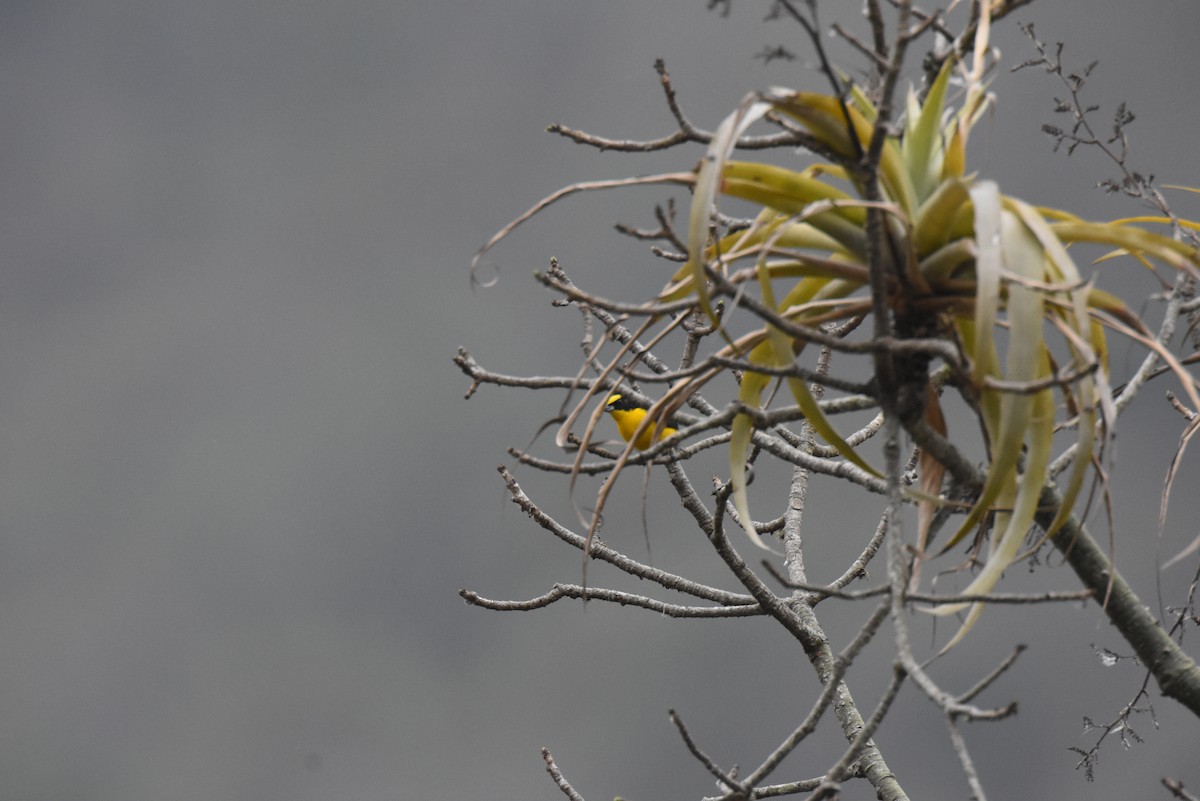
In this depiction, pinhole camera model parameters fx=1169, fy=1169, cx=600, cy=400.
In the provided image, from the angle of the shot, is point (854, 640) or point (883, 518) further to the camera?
point (883, 518)

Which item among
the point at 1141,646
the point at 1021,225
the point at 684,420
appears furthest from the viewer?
the point at 684,420

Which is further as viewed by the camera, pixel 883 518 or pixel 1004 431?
pixel 883 518

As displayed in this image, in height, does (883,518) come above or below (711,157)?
above

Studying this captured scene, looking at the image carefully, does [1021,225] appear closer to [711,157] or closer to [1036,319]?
[1036,319]

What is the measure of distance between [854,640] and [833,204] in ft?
1.75

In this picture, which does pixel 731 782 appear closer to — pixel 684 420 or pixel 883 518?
pixel 684 420

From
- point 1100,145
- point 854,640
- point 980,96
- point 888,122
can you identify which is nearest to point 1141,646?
point 854,640

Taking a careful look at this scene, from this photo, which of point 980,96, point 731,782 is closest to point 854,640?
point 731,782

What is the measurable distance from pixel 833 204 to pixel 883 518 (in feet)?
6.51

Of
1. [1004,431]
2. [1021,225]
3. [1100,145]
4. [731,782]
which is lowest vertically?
[731,782]

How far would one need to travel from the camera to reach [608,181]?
1440 mm

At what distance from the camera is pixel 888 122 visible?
128 centimetres

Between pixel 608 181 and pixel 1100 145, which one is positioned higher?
pixel 1100 145

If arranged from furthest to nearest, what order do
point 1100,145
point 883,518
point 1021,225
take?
point 883,518
point 1100,145
point 1021,225
